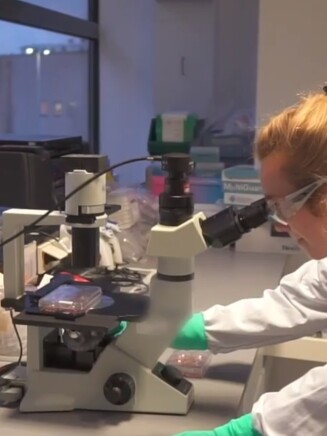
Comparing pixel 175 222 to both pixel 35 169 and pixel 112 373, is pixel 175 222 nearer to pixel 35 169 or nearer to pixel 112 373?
pixel 112 373

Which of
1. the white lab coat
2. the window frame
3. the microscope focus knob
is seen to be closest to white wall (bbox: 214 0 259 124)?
the window frame

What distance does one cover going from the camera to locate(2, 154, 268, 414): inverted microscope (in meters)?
1.12

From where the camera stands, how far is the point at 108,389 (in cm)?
115

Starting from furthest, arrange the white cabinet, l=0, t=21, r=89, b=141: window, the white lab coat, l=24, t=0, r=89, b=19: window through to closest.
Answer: l=24, t=0, r=89, b=19: window → the white cabinet → l=0, t=21, r=89, b=141: window → the white lab coat

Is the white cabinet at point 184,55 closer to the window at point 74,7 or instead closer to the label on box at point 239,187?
the window at point 74,7

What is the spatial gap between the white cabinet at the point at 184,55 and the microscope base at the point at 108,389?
6.85ft

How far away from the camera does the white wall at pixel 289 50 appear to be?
2375 millimetres

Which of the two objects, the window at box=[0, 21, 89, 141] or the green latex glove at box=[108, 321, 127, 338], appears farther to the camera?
the window at box=[0, 21, 89, 141]

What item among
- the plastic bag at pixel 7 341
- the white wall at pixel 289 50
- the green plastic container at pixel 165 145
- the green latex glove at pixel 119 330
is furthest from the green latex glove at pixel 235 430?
the green plastic container at pixel 165 145

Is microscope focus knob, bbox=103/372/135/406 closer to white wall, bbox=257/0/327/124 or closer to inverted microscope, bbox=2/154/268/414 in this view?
inverted microscope, bbox=2/154/268/414

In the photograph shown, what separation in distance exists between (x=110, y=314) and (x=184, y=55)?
2.14 metres

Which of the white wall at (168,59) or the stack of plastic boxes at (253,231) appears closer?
the stack of plastic boxes at (253,231)

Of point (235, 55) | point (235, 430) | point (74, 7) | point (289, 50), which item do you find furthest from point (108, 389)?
point (74, 7)

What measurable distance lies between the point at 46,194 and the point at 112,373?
88cm
